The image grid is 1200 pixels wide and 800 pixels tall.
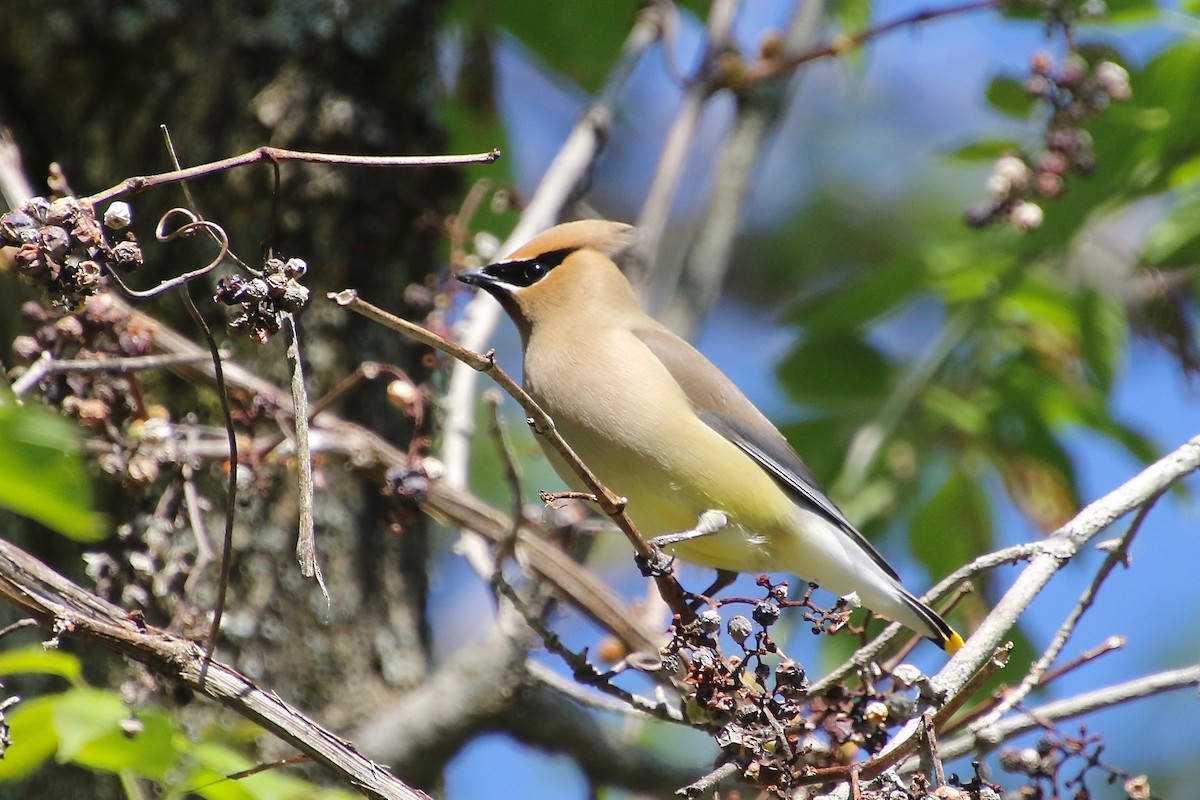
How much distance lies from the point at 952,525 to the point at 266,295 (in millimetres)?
2432

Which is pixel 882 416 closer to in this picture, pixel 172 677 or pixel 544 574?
pixel 544 574

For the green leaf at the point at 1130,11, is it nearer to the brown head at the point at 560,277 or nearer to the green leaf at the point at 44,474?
the brown head at the point at 560,277

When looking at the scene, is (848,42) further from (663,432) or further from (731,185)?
(663,432)

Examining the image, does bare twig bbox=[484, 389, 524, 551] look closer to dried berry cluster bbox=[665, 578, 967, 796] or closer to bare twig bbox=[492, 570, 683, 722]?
bare twig bbox=[492, 570, 683, 722]

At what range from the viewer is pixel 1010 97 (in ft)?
12.4

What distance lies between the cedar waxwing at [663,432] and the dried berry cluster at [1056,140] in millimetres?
835

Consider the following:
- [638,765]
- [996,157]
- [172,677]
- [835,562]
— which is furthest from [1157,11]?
[172,677]

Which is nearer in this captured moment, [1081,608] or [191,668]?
[191,668]

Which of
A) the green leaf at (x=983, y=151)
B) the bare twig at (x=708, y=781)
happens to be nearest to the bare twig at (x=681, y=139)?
the green leaf at (x=983, y=151)

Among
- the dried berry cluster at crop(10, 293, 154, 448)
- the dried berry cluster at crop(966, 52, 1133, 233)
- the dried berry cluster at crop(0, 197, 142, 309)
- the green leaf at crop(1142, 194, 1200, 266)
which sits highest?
the dried berry cluster at crop(966, 52, 1133, 233)

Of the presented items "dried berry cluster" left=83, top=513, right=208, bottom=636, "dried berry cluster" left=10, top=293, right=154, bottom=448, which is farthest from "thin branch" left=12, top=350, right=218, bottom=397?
"dried berry cluster" left=83, top=513, right=208, bottom=636

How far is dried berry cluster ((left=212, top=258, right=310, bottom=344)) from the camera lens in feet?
5.47

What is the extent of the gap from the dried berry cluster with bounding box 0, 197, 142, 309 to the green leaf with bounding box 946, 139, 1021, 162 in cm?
256

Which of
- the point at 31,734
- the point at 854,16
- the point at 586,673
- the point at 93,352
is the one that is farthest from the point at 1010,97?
the point at 31,734
